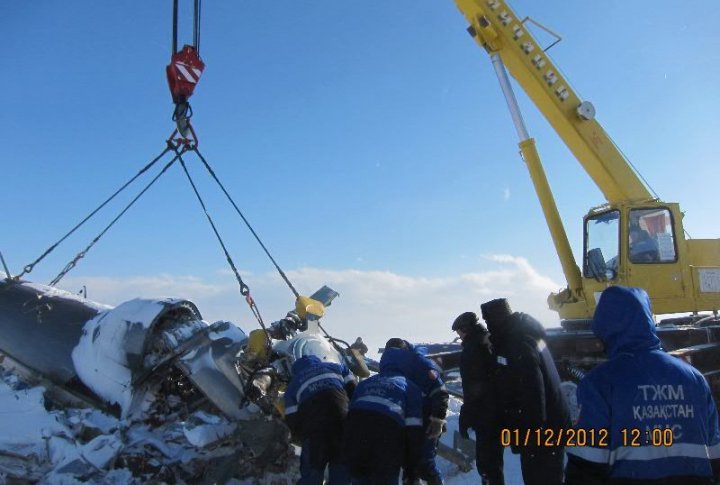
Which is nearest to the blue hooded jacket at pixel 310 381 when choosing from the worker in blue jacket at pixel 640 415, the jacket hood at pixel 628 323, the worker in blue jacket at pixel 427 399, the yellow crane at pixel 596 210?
the worker in blue jacket at pixel 427 399

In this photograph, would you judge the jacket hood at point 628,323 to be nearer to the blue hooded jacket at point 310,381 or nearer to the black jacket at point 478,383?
the black jacket at point 478,383

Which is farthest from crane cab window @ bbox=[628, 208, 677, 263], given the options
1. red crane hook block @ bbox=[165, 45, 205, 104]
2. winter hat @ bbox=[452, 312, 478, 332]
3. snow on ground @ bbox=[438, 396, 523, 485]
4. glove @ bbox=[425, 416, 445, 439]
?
red crane hook block @ bbox=[165, 45, 205, 104]

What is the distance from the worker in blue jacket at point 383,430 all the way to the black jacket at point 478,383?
425 mm

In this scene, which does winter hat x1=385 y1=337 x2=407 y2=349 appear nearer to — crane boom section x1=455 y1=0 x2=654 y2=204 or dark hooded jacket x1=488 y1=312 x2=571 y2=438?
dark hooded jacket x1=488 y1=312 x2=571 y2=438

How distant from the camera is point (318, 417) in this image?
4.35 metres

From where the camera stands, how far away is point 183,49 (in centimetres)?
565

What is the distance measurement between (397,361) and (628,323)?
8.24 feet

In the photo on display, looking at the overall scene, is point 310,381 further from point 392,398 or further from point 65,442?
point 65,442

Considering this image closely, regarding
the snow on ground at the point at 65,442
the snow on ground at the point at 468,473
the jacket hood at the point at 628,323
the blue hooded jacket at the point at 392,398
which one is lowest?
the snow on ground at the point at 468,473

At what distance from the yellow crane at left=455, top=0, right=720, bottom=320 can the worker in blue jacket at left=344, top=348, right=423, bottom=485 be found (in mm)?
4664

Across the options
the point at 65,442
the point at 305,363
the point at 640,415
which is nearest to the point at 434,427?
the point at 305,363

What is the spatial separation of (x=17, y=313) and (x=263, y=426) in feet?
12.1

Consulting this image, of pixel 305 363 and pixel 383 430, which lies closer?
pixel 383 430

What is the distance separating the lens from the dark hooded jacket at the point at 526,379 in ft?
12.0
